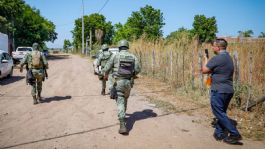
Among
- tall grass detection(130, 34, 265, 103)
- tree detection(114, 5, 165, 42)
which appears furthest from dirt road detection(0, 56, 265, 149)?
tree detection(114, 5, 165, 42)

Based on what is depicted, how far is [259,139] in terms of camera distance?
Result: 6031 millimetres

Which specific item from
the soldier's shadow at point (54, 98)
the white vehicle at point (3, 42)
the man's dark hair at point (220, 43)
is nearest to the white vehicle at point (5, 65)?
the soldier's shadow at point (54, 98)

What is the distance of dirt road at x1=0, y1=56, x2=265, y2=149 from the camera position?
5648 millimetres

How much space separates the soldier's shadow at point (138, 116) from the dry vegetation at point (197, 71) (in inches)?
83.8

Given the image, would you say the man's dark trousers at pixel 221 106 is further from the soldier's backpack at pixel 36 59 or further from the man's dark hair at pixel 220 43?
the soldier's backpack at pixel 36 59

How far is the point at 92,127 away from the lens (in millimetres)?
6711

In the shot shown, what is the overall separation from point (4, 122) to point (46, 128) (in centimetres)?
128

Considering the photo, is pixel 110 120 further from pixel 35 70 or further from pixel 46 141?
pixel 35 70

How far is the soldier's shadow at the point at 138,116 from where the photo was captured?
7.02 metres

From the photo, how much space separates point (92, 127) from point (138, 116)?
5.24ft

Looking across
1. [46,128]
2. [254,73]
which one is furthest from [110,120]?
[254,73]

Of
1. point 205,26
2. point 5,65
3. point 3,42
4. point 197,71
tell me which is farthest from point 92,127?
point 205,26

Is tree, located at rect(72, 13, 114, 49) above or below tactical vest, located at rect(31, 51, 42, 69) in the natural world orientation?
above

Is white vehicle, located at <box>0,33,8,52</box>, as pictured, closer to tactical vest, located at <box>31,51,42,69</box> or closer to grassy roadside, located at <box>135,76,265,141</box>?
grassy roadside, located at <box>135,76,265,141</box>
